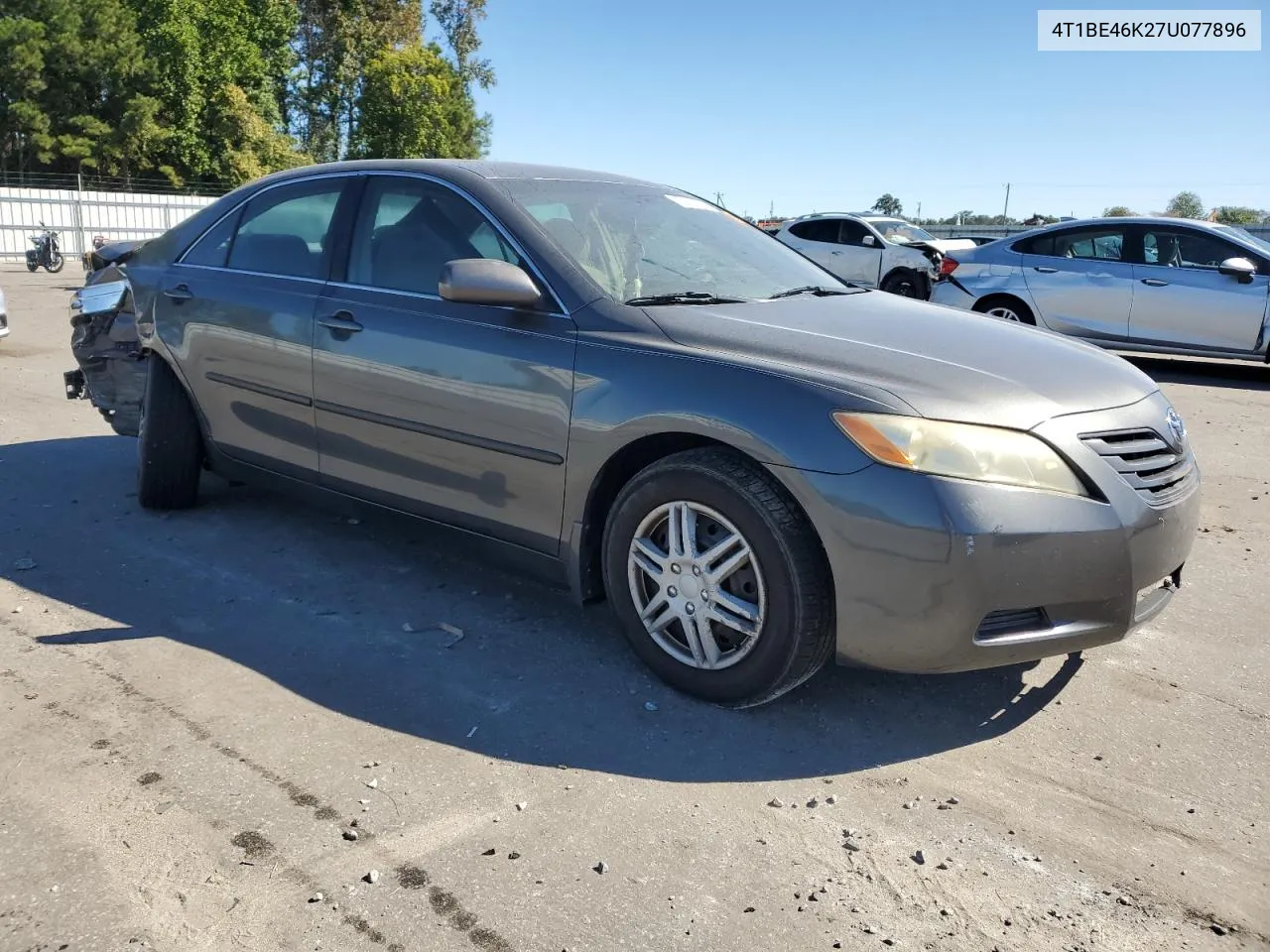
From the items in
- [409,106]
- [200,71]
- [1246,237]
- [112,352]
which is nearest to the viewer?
[112,352]

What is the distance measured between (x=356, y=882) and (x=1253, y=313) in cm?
1033

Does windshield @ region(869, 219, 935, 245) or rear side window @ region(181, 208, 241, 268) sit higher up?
windshield @ region(869, 219, 935, 245)

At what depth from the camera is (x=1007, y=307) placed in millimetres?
11000

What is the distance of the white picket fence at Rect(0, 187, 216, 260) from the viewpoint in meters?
30.1

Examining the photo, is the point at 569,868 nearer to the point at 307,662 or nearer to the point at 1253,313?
the point at 307,662

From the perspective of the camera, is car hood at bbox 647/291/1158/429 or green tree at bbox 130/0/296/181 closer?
car hood at bbox 647/291/1158/429

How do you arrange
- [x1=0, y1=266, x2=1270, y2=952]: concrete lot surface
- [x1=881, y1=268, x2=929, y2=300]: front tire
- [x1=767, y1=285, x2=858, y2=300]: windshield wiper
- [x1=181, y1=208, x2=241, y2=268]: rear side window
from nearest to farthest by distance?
1. [x1=0, y1=266, x2=1270, y2=952]: concrete lot surface
2. [x1=767, y1=285, x2=858, y2=300]: windshield wiper
3. [x1=181, y1=208, x2=241, y2=268]: rear side window
4. [x1=881, y1=268, x2=929, y2=300]: front tire

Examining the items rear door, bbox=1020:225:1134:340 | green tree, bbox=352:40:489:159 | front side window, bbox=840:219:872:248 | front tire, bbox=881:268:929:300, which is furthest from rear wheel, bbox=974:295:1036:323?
green tree, bbox=352:40:489:159

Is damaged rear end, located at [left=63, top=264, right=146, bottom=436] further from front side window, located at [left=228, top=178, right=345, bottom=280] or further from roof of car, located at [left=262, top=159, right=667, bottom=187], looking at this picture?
roof of car, located at [left=262, top=159, right=667, bottom=187]

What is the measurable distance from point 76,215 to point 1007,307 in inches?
1171

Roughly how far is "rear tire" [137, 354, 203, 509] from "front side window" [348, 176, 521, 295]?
4.27 ft

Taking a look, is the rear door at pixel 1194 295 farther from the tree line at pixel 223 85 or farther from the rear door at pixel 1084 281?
the tree line at pixel 223 85

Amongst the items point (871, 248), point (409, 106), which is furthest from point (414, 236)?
point (409, 106)

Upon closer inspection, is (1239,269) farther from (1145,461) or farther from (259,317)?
(259,317)
